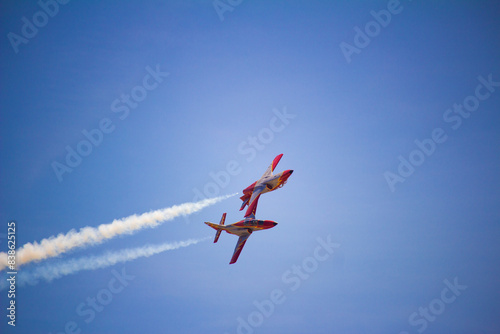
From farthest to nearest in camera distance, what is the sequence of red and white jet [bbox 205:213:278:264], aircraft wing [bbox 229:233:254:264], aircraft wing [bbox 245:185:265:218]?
aircraft wing [bbox 245:185:265:218]
aircraft wing [bbox 229:233:254:264]
red and white jet [bbox 205:213:278:264]

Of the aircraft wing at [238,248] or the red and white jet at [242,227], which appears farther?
the aircraft wing at [238,248]

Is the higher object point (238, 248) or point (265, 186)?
point (265, 186)

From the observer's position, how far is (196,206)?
349 ft

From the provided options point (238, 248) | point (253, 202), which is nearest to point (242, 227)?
point (238, 248)

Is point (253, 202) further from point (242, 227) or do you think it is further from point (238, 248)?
point (238, 248)

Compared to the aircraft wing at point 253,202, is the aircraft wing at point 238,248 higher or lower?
lower

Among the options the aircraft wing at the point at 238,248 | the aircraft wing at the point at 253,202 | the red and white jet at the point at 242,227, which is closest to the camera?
the red and white jet at the point at 242,227

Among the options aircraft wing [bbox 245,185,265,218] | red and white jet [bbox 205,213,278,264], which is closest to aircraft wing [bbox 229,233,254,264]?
red and white jet [bbox 205,213,278,264]

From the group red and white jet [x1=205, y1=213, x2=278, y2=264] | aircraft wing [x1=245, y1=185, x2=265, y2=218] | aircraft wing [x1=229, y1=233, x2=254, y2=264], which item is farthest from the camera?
aircraft wing [x1=245, y1=185, x2=265, y2=218]

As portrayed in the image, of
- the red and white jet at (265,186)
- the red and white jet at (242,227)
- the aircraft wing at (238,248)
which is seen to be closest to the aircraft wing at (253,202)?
the red and white jet at (265,186)

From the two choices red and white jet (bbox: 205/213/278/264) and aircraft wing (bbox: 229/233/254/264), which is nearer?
red and white jet (bbox: 205/213/278/264)

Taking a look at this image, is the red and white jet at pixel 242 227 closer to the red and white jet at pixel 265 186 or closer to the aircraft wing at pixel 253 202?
the aircraft wing at pixel 253 202

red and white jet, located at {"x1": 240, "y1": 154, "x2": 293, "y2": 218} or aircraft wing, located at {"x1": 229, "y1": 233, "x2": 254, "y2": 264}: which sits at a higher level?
red and white jet, located at {"x1": 240, "y1": 154, "x2": 293, "y2": 218}

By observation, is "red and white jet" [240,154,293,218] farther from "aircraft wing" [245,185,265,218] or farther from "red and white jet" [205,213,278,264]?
"red and white jet" [205,213,278,264]
